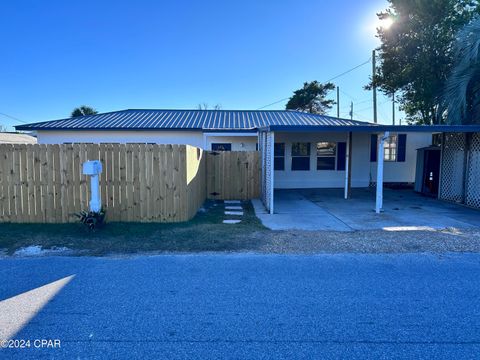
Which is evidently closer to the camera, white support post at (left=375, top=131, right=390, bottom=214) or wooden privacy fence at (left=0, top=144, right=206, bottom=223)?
wooden privacy fence at (left=0, top=144, right=206, bottom=223)

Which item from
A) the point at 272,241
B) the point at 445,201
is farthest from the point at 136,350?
the point at 445,201

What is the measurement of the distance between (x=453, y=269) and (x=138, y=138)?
13.2 meters

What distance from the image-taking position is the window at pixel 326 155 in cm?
1553

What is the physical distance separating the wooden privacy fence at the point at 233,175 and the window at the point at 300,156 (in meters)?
3.67

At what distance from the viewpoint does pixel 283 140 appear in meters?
15.5

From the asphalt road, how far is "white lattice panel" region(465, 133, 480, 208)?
23.0 ft

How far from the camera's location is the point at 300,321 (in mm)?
3205

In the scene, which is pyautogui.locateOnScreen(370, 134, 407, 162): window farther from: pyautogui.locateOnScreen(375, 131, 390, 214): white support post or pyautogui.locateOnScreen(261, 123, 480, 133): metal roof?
pyautogui.locateOnScreen(375, 131, 390, 214): white support post

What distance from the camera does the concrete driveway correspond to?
7899 mm

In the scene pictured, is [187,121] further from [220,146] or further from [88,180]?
[88,180]

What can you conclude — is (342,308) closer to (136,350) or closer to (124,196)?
(136,350)

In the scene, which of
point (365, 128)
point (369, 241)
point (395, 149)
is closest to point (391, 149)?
point (395, 149)

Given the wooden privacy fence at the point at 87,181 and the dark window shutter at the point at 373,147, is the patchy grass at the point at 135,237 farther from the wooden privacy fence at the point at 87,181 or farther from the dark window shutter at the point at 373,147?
the dark window shutter at the point at 373,147

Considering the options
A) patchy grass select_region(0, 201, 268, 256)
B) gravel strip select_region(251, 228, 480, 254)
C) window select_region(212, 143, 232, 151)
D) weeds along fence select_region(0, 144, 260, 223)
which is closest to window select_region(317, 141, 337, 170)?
window select_region(212, 143, 232, 151)
